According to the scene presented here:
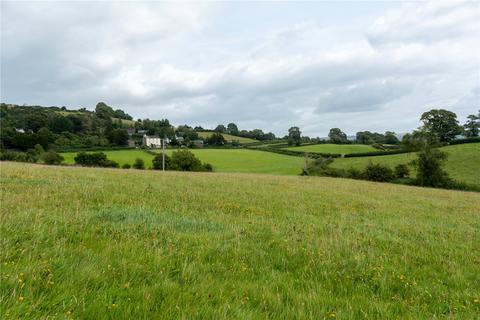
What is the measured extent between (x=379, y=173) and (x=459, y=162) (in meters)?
20.3

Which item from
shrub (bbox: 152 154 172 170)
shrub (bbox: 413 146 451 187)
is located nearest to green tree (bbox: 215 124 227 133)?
shrub (bbox: 152 154 172 170)

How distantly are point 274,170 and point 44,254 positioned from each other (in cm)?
6758

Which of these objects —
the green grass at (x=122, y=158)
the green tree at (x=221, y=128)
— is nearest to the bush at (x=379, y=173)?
the green grass at (x=122, y=158)

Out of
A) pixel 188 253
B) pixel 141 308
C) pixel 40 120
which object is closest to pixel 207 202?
pixel 188 253

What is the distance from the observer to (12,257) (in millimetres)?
3527

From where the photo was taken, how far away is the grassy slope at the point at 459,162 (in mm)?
51353

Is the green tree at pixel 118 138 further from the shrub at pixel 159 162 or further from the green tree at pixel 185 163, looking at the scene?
Answer: the green tree at pixel 185 163

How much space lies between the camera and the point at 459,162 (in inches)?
2336

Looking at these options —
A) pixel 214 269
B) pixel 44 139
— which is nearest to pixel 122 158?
pixel 44 139

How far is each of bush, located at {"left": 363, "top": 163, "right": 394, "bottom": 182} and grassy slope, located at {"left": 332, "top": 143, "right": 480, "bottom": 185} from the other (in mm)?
6366

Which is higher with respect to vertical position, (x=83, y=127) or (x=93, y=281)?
(x=83, y=127)

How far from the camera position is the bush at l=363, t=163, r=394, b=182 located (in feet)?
178

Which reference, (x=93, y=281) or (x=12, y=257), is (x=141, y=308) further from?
(x=12, y=257)

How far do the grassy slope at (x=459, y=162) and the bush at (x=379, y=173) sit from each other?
6.37m
